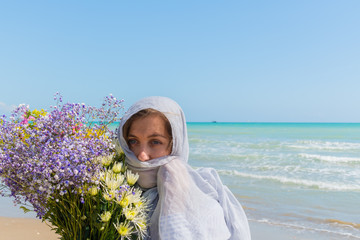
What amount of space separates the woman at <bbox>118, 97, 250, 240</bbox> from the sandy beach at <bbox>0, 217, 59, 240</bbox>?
Result: 10.6 feet

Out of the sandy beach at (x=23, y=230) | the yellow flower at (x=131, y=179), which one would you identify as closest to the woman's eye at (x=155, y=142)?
the yellow flower at (x=131, y=179)

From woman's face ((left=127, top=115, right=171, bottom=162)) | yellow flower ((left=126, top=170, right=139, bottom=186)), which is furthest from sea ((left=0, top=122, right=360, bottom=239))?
yellow flower ((left=126, top=170, right=139, bottom=186))

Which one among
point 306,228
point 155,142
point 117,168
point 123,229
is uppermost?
point 155,142

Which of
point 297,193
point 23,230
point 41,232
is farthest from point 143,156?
point 297,193

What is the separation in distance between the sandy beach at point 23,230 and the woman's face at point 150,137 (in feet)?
10.5

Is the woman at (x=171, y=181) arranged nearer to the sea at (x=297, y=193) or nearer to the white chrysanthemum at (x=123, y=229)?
the white chrysanthemum at (x=123, y=229)

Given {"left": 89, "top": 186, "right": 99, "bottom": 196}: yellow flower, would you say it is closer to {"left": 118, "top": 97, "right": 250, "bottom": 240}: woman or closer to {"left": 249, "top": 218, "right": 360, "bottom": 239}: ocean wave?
{"left": 118, "top": 97, "right": 250, "bottom": 240}: woman

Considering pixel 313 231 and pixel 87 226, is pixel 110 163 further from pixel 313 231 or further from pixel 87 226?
pixel 313 231

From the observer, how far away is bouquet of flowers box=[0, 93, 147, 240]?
145cm

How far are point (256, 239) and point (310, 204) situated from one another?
235 centimetres

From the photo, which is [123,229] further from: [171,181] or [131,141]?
[131,141]

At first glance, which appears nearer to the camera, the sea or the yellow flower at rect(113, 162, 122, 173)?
the yellow flower at rect(113, 162, 122, 173)

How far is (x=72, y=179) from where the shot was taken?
57.1 inches

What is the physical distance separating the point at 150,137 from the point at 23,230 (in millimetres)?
3830
